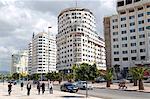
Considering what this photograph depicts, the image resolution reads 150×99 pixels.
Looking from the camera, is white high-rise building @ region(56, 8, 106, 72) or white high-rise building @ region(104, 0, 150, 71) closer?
white high-rise building @ region(104, 0, 150, 71)

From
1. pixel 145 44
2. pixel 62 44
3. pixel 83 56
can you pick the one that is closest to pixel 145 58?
pixel 145 44

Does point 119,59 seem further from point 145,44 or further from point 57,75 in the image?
point 57,75

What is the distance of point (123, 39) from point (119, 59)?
6.73 meters

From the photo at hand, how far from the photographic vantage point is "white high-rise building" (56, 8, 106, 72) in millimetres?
146875

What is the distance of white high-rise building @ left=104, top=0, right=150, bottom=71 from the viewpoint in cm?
10044

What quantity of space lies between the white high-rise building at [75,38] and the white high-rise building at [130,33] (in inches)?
1515

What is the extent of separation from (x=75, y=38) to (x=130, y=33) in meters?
47.0

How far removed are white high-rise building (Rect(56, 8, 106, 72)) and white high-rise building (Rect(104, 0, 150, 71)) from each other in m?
38.5

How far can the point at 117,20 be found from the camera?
357 feet

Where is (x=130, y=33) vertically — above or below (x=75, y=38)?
below

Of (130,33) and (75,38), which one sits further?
(75,38)

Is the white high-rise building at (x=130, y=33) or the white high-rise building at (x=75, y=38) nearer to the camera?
the white high-rise building at (x=130, y=33)

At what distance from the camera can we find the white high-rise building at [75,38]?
482ft

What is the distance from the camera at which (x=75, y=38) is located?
148 metres
